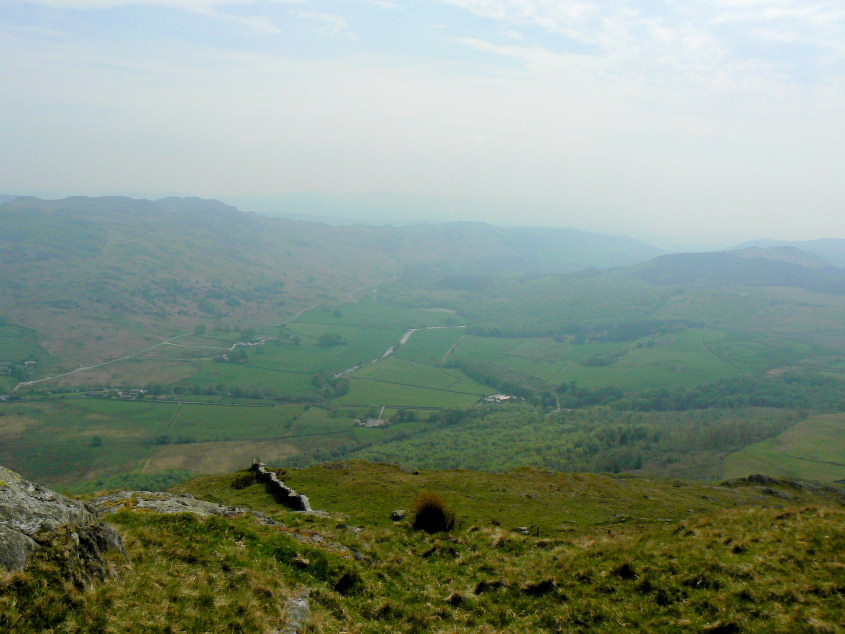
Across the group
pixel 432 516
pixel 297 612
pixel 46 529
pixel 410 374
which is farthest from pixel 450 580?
pixel 410 374

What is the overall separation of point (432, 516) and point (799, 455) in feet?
300

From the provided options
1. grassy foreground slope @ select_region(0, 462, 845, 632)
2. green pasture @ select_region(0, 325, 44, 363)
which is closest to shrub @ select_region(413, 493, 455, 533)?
grassy foreground slope @ select_region(0, 462, 845, 632)

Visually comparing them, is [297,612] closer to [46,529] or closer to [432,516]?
[46,529]

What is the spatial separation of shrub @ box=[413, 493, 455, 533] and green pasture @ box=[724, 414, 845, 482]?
209 ft

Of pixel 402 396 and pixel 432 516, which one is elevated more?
pixel 432 516

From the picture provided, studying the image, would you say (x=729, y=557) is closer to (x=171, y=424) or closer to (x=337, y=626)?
(x=337, y=626)

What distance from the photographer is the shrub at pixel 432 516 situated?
21953 millimetres

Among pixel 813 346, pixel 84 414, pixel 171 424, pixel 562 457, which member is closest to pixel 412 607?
pixel 562 457

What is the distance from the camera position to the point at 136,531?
47.2 ft

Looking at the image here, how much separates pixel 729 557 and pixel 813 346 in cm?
24121

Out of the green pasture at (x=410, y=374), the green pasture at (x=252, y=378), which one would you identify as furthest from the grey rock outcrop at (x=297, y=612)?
the green pasture at (x=410, y=374)

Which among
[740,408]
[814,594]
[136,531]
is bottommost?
[740,408]

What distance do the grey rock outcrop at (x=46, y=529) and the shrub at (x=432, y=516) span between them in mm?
12865

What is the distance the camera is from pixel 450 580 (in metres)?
16.1
